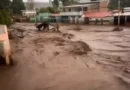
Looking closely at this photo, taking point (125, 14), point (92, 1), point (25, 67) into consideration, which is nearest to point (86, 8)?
point (92, 1)

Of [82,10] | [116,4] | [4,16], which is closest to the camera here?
[4,16]

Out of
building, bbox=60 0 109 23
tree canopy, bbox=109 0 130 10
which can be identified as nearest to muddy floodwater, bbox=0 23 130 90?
building, bbox=60 0 109 23

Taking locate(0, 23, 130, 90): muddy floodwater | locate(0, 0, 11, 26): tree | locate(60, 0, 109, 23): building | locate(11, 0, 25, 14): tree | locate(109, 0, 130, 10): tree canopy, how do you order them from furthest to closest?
locate(11, 0, 25, 14): tree
locate(109, 0, 130, 10): tree canopy
locate(60, 0, 109, 23): building
locate(0, 0, 11, 26): tree
locate(0, 23, 130, 90): muddy floodwater

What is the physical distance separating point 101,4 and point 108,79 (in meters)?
47.2

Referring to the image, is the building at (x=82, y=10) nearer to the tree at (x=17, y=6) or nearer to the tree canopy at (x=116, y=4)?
the tree canopy at (x=116, y=4)

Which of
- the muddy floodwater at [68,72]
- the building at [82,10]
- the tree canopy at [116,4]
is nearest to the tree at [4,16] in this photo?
the building at [82,10]

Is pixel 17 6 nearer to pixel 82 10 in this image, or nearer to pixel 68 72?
pixel 82 10

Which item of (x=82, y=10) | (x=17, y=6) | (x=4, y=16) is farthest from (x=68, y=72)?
(x=17, y=6)

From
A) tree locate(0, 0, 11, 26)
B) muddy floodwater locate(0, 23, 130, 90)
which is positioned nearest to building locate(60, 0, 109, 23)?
tree locate(0, 0, 11, 26)

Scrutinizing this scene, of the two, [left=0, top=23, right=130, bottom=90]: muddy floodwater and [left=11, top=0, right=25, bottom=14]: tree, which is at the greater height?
[left=11, top=0, right=25, bottom=14]: tree

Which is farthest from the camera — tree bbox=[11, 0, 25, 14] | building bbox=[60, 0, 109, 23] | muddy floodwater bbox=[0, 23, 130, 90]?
tree bbox=[11, 0, 25, 14]

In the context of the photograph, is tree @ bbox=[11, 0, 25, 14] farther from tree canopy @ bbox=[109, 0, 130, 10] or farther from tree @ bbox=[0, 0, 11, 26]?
tree canopy @ bbox=[109, 0, 130, 10]

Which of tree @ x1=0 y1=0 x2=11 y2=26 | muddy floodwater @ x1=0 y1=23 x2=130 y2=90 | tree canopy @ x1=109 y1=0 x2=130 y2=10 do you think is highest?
tree canopy @ x1=109 y1=0 x2=130 y2=10

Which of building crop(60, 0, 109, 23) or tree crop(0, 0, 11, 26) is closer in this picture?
tree crop(0, 0, 11, 26)
